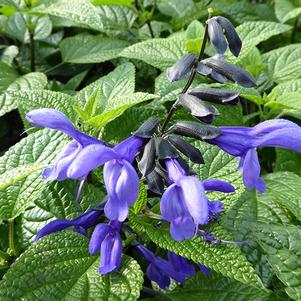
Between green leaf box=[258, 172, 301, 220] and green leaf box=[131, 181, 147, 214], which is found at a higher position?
green leaf box=[131, 181, 147, 214]

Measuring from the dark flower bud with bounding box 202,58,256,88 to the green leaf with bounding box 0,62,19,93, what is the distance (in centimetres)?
74

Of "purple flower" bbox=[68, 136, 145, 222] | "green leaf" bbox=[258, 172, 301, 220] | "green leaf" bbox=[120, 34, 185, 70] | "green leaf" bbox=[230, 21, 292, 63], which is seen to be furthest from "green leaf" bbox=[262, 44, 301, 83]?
"purple flower" bbox=[68, 136, 145, 222]

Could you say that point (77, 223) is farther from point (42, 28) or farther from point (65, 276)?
point (42, 28)

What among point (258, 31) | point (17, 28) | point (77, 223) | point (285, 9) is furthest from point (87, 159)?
point (285, 9)

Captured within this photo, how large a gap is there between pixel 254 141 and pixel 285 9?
4.10 ft

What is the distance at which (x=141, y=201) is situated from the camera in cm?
112

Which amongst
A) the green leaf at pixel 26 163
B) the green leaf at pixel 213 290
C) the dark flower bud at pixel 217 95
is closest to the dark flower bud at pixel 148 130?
the dark flower bud at pixel 217 95

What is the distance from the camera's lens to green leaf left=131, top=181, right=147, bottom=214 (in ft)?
3.64

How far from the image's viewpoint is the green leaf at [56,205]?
4.09ft

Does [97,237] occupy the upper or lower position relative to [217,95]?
lower

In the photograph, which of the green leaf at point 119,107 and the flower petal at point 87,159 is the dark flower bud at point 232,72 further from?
the flower petal at point 87,159

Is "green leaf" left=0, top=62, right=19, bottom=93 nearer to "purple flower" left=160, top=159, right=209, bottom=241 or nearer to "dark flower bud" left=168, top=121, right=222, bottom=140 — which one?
"dark flower bud" left=168, top=121, right=222, bottom=140

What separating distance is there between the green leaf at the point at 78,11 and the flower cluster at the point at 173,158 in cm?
60

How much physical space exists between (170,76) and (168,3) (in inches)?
50.1
